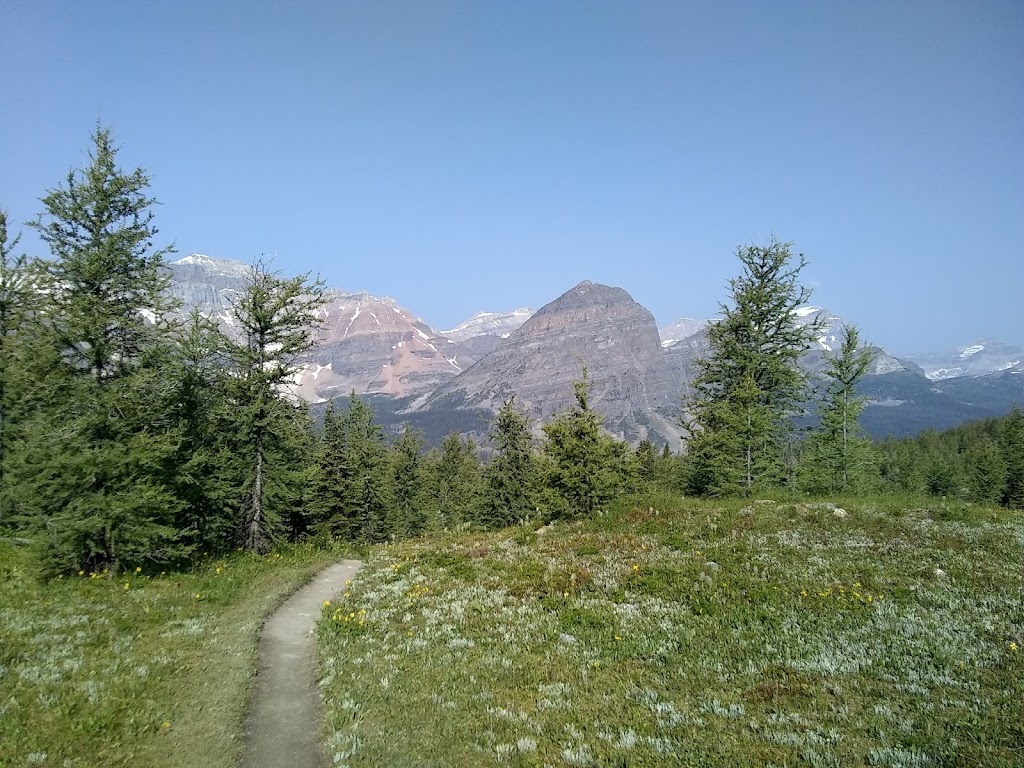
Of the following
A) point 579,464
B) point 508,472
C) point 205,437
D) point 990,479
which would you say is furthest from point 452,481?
point 990,479

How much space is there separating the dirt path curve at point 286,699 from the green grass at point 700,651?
0.39 m

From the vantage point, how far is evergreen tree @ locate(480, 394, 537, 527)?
52500 millimetres

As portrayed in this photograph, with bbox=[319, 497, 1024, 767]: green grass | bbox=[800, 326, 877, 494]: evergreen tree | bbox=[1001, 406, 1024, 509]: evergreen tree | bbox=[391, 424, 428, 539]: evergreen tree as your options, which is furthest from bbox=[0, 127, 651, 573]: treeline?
bbox=[1001, 406, 1024, 509]: evergreen tree

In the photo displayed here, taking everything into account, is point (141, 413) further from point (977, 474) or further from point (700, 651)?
point (977, 474)

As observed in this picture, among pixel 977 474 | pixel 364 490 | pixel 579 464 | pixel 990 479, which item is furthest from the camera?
pixel 977 474

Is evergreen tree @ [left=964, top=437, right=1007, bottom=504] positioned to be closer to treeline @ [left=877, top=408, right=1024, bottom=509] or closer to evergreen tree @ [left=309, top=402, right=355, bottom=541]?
treeline @ [left=877, top=408, right=1024, bottom=509]

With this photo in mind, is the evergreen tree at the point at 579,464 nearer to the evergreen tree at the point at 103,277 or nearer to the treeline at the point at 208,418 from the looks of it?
the treeline at the point at 208,418

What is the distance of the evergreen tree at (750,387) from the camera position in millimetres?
32688

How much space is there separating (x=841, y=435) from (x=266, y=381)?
126ft

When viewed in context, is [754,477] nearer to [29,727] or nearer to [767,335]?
[767,335]

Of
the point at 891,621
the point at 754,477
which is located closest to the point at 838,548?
the point at 891,621

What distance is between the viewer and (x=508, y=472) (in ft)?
178

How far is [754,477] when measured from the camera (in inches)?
1316

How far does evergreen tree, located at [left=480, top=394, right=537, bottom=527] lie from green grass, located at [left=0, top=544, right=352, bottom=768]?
33806mm
